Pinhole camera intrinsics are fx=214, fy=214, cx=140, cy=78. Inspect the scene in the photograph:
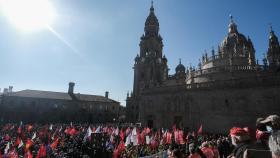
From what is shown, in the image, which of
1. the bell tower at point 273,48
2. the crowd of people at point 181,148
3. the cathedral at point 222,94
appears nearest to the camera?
the crowd of people at point 181,148

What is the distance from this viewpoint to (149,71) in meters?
52.2

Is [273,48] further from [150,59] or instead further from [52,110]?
[52,110]

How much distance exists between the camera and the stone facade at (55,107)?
2063 inches

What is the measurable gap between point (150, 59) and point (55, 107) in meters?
28.4

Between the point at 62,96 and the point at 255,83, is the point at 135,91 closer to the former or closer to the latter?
the point at 62,96

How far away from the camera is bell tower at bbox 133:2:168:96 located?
52875mm

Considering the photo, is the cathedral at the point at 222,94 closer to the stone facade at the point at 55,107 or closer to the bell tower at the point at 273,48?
the bell tower at the point at 273,48

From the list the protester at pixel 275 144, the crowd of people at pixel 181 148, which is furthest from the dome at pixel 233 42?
the protester at pixel 275 144

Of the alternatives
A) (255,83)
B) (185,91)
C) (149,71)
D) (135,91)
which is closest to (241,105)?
(255,83)

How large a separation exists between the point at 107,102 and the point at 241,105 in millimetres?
45711

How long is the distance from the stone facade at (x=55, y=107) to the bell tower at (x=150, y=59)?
14837 mm

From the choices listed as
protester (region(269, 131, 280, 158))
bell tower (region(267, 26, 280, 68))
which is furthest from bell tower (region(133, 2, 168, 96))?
protester (region(269, 131, 280, 158))

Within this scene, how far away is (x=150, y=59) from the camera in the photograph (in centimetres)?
5297

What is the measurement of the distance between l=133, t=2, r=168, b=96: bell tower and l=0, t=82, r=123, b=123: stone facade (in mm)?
14837
